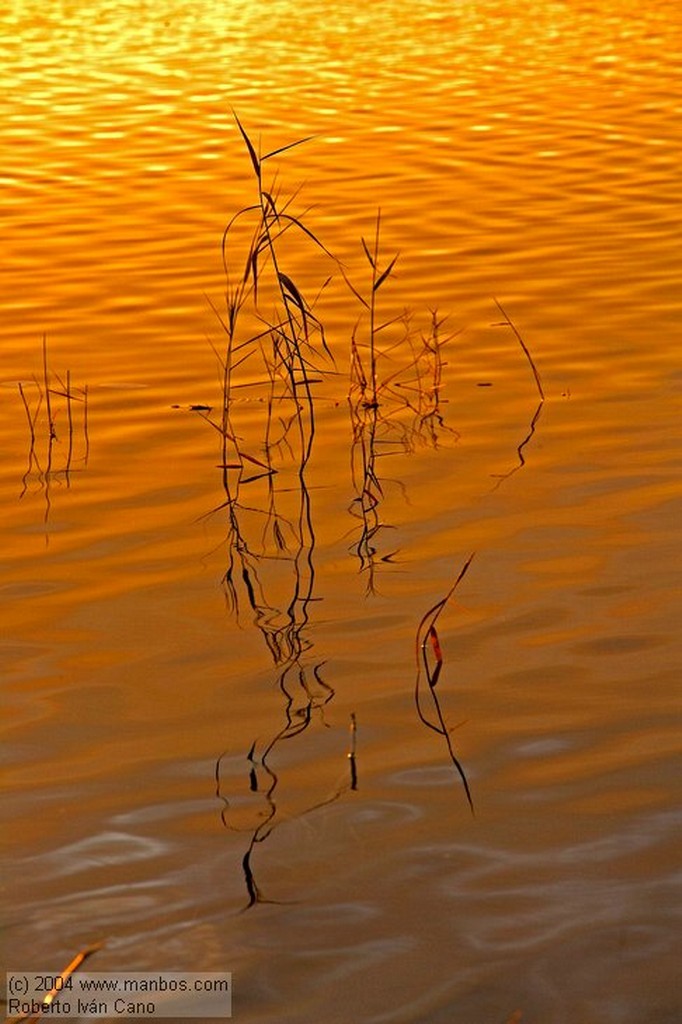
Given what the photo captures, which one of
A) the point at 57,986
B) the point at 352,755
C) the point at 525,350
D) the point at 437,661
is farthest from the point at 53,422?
the point at 57,986

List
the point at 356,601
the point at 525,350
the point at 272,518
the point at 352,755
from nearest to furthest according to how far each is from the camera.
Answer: the point at 352,755 → the point at 356,601 → the point at 272,518 → the point at 525,350

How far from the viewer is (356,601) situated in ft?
19.4

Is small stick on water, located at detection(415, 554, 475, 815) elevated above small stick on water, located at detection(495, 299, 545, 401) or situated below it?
above

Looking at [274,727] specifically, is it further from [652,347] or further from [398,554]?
[652,347]

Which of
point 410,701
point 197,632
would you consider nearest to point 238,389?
point 197,632

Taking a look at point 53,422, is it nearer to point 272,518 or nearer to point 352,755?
point 272,518

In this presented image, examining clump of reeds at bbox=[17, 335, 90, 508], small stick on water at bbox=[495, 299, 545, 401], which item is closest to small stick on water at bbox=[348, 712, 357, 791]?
clump of reeds at bbox=[17, 335, 90, 508]

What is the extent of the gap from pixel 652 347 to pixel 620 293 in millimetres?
1149

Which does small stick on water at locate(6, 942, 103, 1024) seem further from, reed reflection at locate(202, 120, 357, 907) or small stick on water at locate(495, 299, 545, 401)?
small stick on water at locate(495, 299, 545, 401)

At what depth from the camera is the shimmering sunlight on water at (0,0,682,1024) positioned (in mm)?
4012

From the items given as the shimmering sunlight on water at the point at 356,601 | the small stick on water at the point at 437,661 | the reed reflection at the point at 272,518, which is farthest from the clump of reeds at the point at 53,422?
the small stick on water at the point at 437,661

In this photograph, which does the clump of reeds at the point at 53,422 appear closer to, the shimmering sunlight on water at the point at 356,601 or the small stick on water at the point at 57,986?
the shimmering sunlight on water at the point at 356,601

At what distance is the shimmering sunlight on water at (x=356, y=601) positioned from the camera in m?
4.01

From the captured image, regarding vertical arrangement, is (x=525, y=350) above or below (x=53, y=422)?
above
